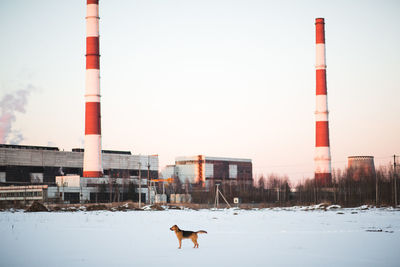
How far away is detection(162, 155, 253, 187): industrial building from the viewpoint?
93500 mm

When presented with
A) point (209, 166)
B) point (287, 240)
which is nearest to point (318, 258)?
point (287, 240)

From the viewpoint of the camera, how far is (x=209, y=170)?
307 feet

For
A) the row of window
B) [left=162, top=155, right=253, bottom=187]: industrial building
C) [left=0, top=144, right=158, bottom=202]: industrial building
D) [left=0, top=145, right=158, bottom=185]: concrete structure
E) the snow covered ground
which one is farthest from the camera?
[left=162, top=155, right=253, bottom=187]: industrial building

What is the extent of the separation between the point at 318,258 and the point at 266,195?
58.6 m

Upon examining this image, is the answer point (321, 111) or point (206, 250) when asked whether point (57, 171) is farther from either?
point (206, 250)

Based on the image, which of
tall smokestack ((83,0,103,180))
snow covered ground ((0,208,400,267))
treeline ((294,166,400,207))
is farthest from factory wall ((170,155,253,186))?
snow covered ground ((0,208,400,267))

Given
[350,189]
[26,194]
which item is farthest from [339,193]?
[26,194]

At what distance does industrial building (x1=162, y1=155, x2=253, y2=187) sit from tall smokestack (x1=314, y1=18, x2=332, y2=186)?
35950 mm

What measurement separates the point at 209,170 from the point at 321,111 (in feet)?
134

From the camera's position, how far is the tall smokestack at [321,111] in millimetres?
54969

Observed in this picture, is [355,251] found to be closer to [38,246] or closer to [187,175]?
[38,246]

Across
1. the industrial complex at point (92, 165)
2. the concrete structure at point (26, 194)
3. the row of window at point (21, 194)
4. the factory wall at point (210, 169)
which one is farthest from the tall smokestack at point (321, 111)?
the factory wall at point (210, 169)

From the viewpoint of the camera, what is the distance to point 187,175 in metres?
95.6

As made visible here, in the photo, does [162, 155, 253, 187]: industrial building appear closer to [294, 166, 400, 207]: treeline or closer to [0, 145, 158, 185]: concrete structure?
[0, 145, 158, 185]: concrete structure
